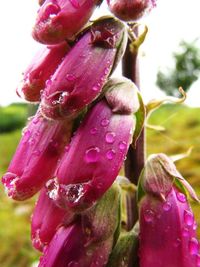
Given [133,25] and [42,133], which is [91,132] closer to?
[42,133]

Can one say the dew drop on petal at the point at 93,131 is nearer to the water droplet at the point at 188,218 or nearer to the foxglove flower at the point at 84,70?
the foxglove flower at the point at 84,70

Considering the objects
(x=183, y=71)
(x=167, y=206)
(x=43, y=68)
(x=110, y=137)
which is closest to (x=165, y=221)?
(x=167, y=206)

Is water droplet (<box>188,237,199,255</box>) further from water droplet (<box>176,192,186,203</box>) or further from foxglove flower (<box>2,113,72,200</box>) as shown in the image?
foxglove flower (<box>2,113,72,200</box>)

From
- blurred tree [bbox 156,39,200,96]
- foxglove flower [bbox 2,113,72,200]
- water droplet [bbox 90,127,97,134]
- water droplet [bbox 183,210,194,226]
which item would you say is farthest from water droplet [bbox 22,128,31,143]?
blurred tree [bbox 156,39,200,96]

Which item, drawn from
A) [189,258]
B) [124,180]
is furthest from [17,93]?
[189,258]

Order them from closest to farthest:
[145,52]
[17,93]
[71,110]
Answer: [71,110]
[17,93]
[145,52]

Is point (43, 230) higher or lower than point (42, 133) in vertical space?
lower

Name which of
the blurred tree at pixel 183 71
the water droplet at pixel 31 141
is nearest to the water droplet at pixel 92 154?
the water droplet at pixel 31 141

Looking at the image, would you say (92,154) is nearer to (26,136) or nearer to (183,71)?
(26,136)
